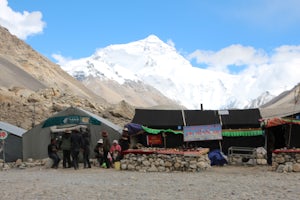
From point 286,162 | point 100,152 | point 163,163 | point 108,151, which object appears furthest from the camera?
point 100,152

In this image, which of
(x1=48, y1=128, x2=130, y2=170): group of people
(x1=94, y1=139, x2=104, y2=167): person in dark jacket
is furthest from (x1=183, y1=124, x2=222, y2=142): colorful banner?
(x1=94, y1=139, x2=104, y2=167): person in dark jacket

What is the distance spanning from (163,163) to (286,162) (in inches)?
174

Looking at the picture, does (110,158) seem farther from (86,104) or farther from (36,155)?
(86,104)

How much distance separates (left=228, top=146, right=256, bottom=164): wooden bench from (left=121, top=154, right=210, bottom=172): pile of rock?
2769 millimetres

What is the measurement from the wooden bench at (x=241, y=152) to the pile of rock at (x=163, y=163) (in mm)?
2769

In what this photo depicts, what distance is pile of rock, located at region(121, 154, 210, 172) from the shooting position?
672 inches

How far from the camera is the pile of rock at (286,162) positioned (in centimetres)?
1588

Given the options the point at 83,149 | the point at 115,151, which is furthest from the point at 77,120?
the point at 115,151

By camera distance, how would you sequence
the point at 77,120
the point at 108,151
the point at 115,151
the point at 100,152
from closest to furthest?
1. the point at 108,151
2. the point at 115,151
3. the point at 100,152
4. the point at 77,120

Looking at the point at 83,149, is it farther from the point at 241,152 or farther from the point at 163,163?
the point at 241,152

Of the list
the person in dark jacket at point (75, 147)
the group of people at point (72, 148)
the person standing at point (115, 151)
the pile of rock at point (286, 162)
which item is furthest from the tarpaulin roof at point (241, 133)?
the person in dark jacket at point (75, 147)

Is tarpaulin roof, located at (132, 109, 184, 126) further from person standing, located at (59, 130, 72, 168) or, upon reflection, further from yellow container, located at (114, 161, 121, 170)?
person standing, located at (59, 130, 72, 168)

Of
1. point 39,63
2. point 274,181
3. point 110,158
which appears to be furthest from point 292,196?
point 39,63

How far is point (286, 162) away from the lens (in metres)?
16.2
